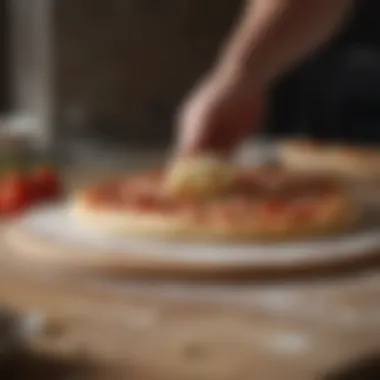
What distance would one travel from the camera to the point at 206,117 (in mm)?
1420

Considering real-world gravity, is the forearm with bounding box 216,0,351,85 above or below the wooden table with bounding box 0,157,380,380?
above

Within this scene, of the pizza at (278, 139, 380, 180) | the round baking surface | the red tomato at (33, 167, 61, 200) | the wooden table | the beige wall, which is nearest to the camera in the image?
the wooden table

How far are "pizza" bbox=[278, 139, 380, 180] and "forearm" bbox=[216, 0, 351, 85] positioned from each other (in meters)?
0.21

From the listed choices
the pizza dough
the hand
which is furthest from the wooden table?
the hand

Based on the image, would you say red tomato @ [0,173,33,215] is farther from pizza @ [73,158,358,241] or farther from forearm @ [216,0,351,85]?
forearm @ [216,0,351,85]

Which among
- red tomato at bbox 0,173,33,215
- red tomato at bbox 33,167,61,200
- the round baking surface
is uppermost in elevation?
red tomato at bbox 33,167,61,200

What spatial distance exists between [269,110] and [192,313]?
195 centimetres

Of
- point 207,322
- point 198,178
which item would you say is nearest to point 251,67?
point 198,178

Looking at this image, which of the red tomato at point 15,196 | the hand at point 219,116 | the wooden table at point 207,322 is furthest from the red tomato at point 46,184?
the wooden table at point 207,322

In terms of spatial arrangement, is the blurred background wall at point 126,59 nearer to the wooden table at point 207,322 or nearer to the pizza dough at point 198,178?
the pizza dough at point 198,178

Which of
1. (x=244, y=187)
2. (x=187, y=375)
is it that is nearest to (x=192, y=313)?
(x=187, y=375)

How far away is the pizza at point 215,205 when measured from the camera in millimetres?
1087

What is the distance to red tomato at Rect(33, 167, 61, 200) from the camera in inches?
54.0

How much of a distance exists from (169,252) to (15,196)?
34 centimetres
